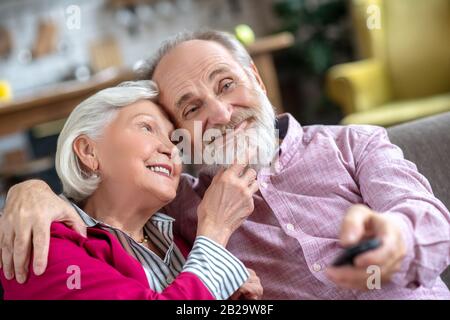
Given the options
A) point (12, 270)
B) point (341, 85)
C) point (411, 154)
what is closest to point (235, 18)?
point (341, 85)

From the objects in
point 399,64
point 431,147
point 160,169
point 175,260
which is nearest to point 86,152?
point 160,169

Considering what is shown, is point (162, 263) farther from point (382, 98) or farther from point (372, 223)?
point (382, 98)

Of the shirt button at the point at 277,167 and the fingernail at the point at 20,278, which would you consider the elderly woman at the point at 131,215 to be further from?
the shirt button at the point at 277,167

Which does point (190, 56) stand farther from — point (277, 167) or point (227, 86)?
point (277, 167)

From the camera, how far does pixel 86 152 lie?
1273mm

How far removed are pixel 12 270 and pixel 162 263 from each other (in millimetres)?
289

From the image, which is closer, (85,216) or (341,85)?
(85,216)

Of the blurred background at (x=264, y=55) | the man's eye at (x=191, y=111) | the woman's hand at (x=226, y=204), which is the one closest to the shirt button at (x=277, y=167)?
the woman's hand at (x=226, y=204)

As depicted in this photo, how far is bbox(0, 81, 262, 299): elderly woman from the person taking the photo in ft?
3.34

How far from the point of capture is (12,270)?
1078 mm

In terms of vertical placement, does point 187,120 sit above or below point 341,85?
above

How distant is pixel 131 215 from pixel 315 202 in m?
0.39
